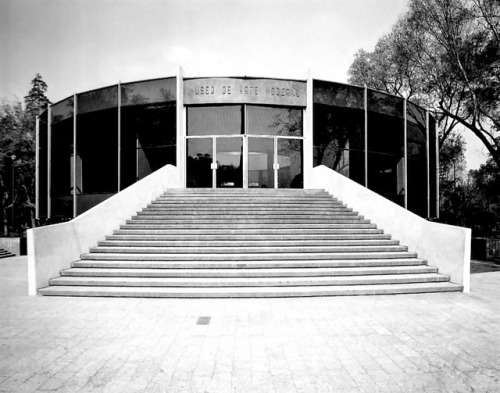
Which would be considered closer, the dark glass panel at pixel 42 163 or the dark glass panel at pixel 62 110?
the dark glass panel at pixel 62 110

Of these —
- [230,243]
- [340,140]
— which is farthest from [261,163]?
[230,243]

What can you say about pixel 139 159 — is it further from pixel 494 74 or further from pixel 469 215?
pixel 469 215

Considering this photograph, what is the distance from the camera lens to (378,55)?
2545 centimetres

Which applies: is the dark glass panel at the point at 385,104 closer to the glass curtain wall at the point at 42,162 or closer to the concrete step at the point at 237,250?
the concrete step at the point at 237,250

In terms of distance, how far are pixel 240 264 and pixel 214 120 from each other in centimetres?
984

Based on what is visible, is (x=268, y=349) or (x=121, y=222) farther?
(x=121, y=222)

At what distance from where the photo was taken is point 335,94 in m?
15.9

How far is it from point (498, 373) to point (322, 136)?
1341cm

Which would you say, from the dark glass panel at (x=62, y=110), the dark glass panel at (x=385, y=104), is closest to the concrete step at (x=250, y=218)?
the dark glass panel at (x=385, y=104)

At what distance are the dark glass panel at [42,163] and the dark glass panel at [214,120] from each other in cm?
881

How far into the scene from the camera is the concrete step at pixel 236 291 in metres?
6.45

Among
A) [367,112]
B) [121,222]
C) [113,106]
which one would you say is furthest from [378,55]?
[121,222]

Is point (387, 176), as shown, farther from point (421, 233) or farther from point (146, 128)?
point (146, 128)

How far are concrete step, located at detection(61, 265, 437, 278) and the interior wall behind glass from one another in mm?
9318
